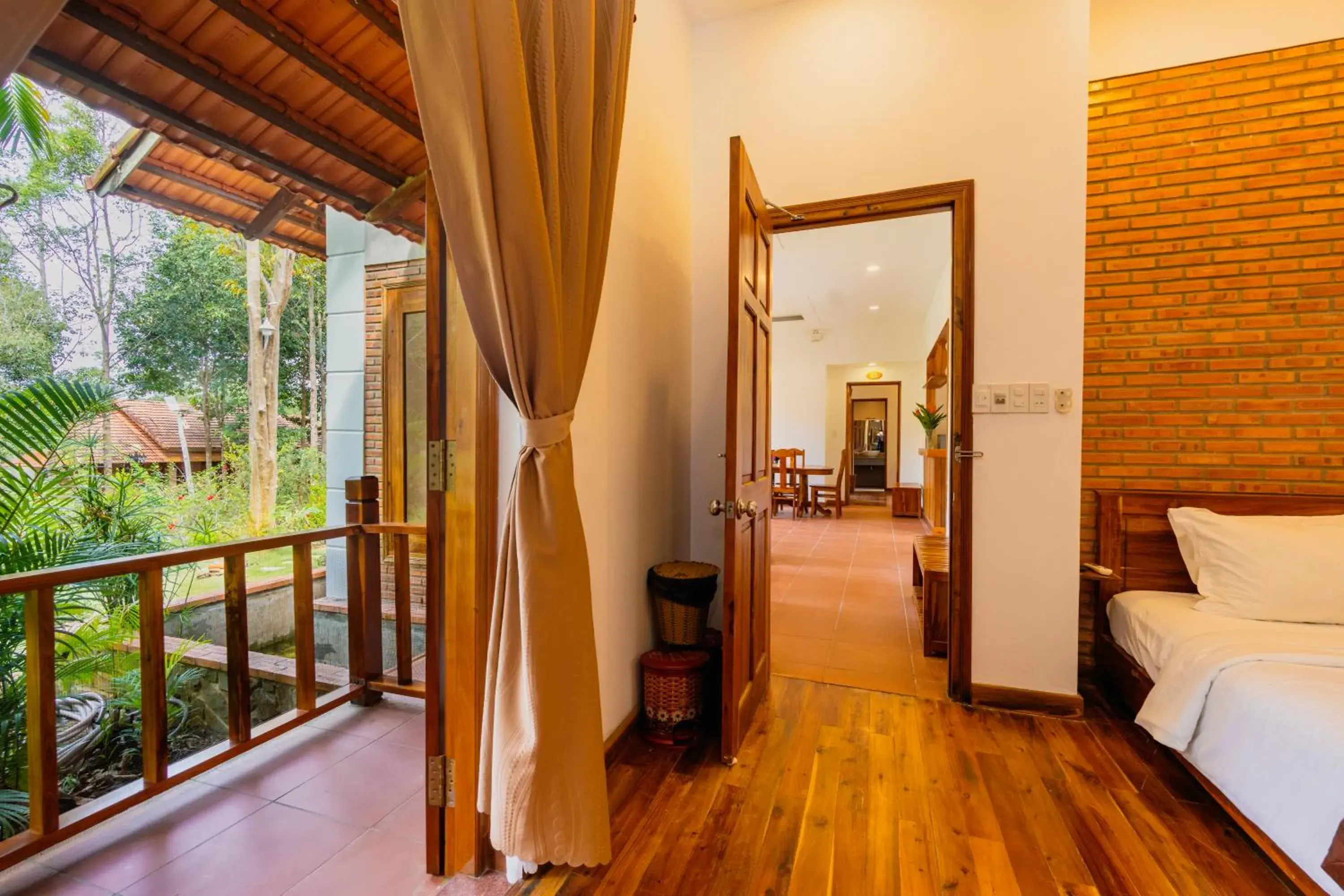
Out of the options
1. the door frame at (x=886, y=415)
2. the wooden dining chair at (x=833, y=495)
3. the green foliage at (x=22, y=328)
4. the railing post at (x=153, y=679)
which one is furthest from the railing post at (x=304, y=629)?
the door frame at (x=886, y=415)

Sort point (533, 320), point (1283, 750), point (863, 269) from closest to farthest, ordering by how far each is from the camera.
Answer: point (533, 320), point (1283, 750), point (863, 269)

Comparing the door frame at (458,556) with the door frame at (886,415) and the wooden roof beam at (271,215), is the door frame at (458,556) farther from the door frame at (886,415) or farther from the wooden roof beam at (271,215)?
the door frame at (886,415)

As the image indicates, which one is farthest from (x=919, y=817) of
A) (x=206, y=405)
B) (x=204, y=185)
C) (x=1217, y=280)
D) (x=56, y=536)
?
(x=204, y=185)

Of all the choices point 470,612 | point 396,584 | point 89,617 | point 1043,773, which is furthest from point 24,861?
point 1043,773

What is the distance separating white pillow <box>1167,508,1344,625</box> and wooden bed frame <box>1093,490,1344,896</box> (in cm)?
10

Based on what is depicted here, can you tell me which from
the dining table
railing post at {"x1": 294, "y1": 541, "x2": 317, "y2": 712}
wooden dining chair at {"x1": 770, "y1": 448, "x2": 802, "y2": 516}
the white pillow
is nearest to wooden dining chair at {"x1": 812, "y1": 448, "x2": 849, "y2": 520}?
the dining table

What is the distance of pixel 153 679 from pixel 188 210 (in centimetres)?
230

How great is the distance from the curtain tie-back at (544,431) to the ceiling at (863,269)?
2.85m

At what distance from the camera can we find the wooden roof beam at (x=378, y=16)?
1.70 m

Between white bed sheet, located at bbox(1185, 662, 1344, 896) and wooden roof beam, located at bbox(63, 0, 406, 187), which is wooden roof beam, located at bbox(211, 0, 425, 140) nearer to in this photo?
wooden roof beam, located at bbox(63, 0, 406, 187)

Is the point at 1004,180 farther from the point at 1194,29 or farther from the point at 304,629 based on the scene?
the point at 304,629

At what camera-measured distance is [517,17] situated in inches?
45.3

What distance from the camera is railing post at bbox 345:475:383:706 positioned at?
7.80 feet

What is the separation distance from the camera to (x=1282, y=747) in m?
1.33
